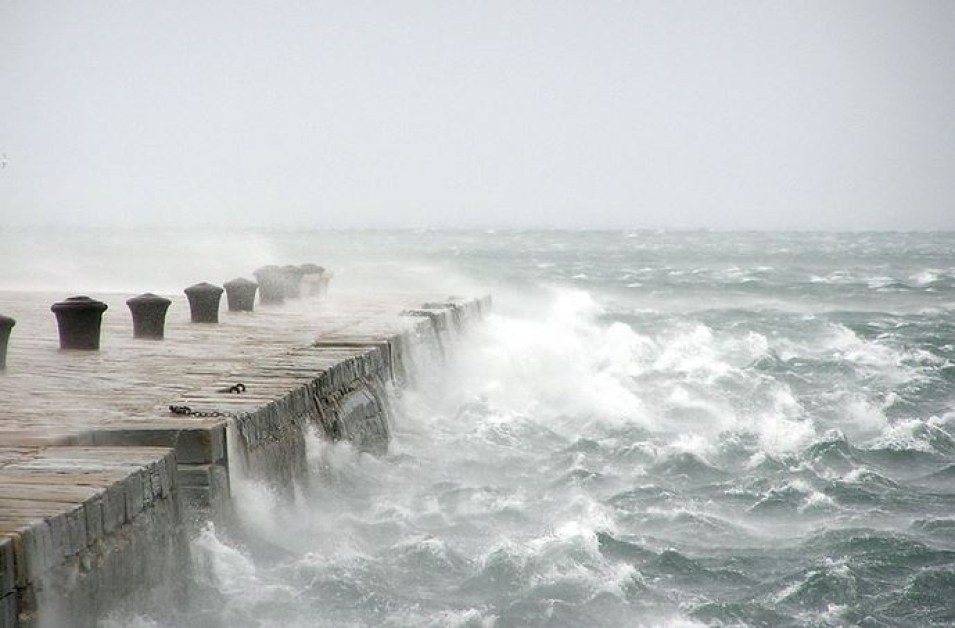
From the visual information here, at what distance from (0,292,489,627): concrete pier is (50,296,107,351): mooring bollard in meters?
0.20

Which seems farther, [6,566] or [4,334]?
[4,334]

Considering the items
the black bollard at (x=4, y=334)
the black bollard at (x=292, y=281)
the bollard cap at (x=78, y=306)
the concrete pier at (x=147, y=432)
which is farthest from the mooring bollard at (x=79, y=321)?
the black bollard at (x=292, y=281)

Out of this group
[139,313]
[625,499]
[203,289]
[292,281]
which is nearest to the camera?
[625,499]

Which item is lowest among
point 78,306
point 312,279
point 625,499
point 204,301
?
point 625,499

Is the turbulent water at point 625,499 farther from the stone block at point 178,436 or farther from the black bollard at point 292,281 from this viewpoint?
the black bollard at point 292,281

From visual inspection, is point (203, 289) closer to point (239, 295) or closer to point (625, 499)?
point (239, 295)

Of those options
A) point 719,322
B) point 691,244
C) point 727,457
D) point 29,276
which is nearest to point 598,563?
point 727,457

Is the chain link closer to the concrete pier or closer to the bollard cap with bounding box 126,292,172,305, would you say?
the concrete pier

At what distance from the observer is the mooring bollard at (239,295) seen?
17.1m

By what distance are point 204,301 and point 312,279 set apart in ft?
21.0

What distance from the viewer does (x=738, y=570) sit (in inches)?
352

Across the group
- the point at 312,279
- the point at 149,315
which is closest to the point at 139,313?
the point at 149,315

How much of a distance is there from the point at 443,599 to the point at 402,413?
651cm

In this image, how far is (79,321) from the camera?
1191cm
